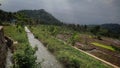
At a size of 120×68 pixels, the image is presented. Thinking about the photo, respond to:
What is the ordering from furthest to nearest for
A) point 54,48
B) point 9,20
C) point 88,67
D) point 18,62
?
point 9,20
point 54,48
point 88,67
point 18,62

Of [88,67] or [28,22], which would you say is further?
[28,22]

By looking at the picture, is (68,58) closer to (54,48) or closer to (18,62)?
(54,48)

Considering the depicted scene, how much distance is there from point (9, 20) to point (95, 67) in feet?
388

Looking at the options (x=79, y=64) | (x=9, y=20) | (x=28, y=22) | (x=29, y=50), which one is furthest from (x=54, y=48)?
(x=28, y=22)

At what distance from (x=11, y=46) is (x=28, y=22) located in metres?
127

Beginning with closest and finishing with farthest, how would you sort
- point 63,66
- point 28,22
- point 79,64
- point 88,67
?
point 88,67 → point 79,64 → point 63,66 → point 28,22

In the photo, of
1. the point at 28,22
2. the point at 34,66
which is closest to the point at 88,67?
the point at 34,66

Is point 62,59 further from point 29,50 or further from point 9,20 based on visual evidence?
point 9,20

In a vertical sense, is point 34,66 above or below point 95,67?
above

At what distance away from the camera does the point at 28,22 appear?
159250mm

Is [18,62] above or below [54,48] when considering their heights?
above

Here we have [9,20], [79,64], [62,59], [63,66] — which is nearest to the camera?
[79,64]

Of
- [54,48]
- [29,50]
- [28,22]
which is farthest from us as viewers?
[28,22]

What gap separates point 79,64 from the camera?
1081 inches
